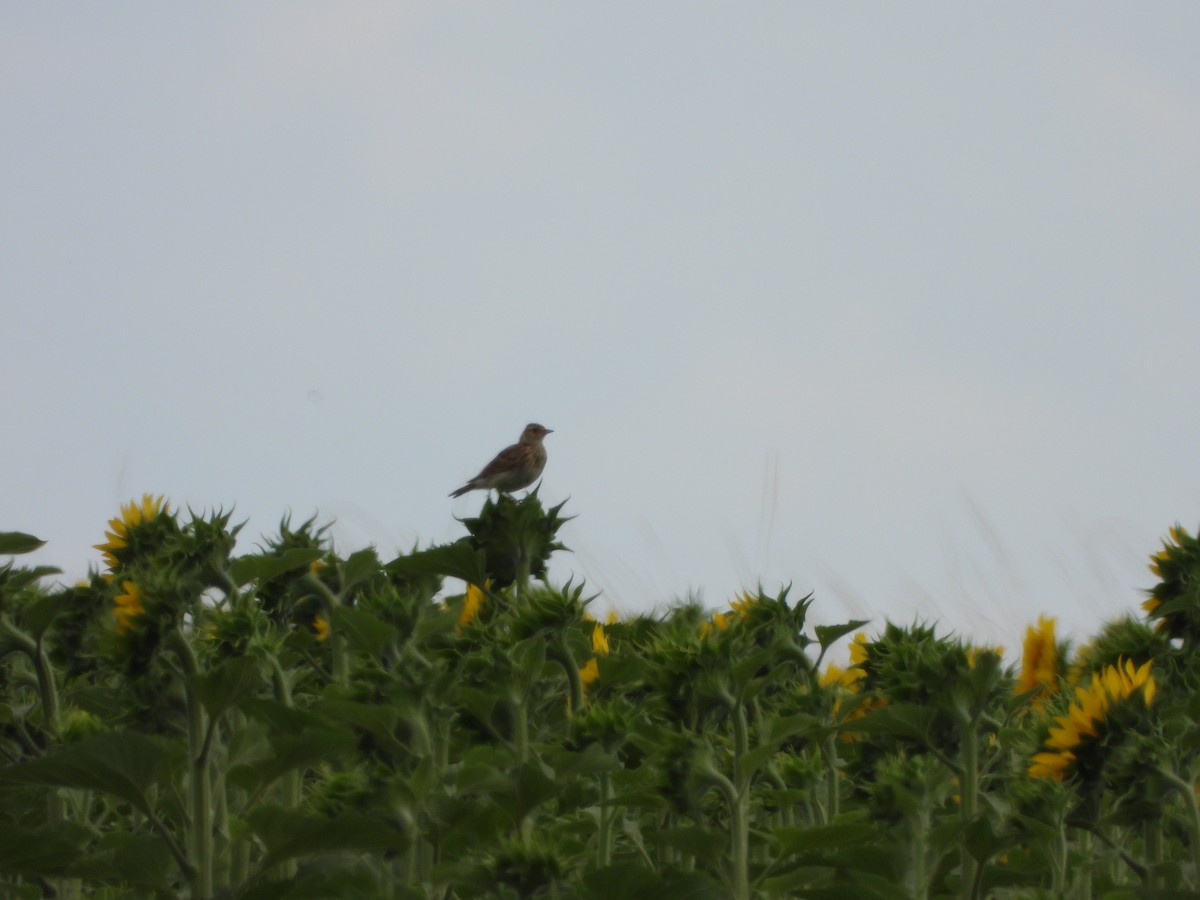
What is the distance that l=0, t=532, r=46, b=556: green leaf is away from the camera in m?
3.12

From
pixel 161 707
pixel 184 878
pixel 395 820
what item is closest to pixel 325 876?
pixel 395 820

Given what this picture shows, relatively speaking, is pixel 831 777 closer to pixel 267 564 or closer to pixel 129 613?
pixel 267 564

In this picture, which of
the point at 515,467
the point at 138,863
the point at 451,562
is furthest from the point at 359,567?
the point at 515,467

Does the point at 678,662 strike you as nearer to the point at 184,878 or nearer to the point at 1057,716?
the point at 1057,716

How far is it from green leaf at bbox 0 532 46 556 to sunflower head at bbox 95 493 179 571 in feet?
0.97

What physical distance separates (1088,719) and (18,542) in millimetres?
2113

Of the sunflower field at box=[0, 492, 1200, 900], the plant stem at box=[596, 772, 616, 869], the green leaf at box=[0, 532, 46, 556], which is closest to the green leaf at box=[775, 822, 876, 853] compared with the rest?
the sunflower field at box=[0, 492, 1200, 900]

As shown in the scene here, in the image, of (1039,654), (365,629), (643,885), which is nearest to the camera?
(643,885)

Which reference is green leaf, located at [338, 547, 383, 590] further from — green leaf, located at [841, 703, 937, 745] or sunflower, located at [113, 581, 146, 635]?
green leaf, located at [841, 703, 937, 745]

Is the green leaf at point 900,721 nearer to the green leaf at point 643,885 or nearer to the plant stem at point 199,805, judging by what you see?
the green leaf at point 643,885

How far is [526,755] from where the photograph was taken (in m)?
2.71

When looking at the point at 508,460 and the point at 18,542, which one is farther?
the point at 508,460

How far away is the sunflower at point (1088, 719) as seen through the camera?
2.71 m

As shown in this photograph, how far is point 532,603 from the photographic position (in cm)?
285
